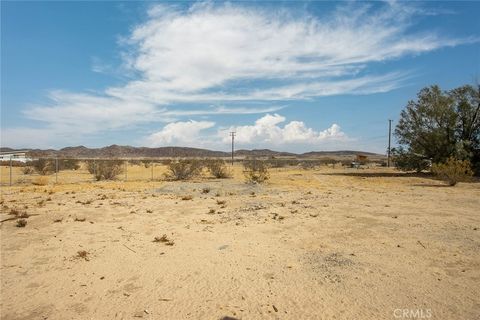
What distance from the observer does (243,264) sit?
7992mm

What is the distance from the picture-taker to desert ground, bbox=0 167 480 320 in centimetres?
595

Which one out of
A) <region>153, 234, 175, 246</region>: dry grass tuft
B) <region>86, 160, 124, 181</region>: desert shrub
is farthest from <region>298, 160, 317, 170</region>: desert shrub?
<region>153, 234, 175, 246</region>: dry grass tuft

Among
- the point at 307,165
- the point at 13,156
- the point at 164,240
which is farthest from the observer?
the point at 307,165

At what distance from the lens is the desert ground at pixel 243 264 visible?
5.95 metres

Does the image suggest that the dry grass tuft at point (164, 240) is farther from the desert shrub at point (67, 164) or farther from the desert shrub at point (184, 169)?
the desert shrub at point (67, 164)

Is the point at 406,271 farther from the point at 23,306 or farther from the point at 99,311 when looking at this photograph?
the point at 23,306

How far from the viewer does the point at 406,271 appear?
7.30 meters

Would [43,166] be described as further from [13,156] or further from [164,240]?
[164,240]

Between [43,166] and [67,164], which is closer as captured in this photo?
[43,166]

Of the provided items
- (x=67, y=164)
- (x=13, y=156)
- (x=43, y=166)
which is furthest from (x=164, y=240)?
(x=67, y=164)

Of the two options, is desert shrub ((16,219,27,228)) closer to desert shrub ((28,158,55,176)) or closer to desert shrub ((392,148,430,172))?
desert shrub ((28,158,55,176))

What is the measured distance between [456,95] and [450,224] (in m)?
29.7

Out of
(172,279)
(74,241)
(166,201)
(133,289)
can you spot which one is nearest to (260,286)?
(172,279)

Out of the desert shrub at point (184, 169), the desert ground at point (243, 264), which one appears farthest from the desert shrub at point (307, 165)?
the desert ground at point (243, 264)
